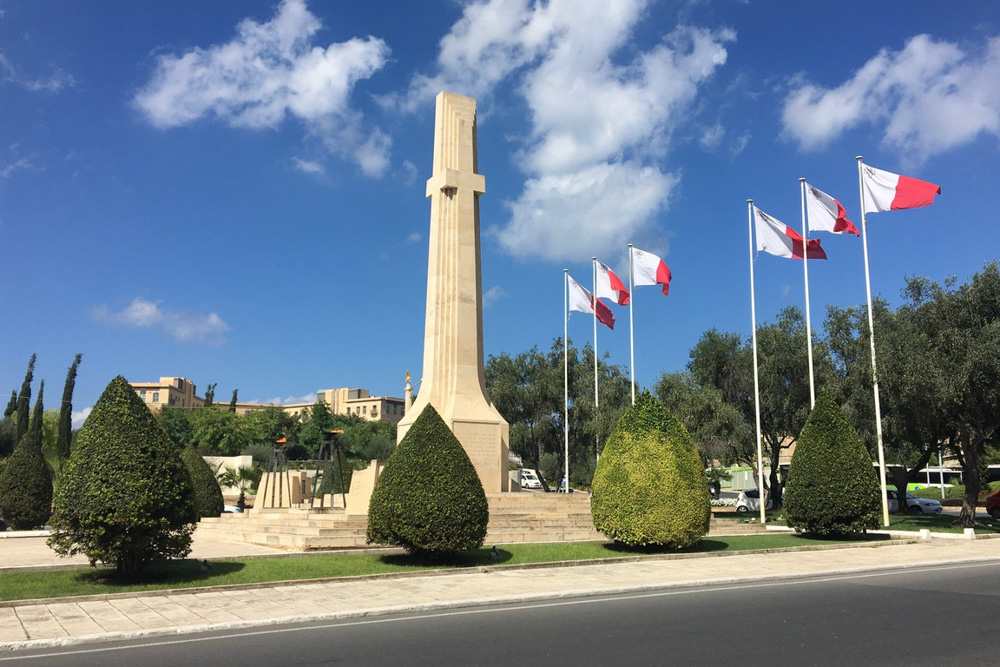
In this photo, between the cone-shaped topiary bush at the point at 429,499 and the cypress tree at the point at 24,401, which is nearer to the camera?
the cone-shaped topiary bush at the point at 429,499

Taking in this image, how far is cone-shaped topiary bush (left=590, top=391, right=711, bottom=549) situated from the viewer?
651 inches

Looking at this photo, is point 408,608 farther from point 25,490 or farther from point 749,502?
point 749,502

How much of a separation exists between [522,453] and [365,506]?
84.1ft

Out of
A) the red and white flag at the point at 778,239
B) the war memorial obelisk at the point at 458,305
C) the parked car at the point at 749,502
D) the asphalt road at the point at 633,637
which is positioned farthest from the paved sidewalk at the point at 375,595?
the parked car at the point at 749,502

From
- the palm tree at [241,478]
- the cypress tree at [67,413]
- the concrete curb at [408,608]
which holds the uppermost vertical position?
the cypress tree at [67,413]

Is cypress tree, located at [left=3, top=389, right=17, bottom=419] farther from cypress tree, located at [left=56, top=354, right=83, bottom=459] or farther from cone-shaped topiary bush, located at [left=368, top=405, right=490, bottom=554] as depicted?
cone-shaped topiary bush, located at [left=368, top=405, right=490, bottom=554]

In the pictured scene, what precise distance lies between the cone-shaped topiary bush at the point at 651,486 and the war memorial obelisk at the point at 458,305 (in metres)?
7.63

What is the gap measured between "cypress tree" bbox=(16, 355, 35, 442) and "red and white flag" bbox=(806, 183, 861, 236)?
158ft

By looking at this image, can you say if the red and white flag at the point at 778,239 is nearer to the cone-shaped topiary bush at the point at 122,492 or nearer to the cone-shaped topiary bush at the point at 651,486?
the cone-shaped topiary bush at the point at 651,486

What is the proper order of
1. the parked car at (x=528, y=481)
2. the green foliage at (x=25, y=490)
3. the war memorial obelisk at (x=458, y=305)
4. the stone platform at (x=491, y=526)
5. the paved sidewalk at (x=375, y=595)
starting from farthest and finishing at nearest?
the parked car at (x=528, y=481)
the war memorial obelisk at (x=458, y=305)
the green foliage at (x=25, y=490)
the stone platform at (x=491, y=526)
the paved sidewalk at (x=375, y=595)

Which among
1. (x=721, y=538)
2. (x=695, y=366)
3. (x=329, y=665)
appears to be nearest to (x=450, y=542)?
(x=329, y=665)

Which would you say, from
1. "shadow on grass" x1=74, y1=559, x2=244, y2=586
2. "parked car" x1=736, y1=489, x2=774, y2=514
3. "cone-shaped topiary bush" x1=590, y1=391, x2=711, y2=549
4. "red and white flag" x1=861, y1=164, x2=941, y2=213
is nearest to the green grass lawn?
"shadow on grass" x1=74, y1=559, x2=244, y2=586

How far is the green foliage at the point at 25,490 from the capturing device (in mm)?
23531

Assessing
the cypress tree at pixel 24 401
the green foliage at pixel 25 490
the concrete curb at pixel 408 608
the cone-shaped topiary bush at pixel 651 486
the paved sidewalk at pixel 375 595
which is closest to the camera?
the concrete curb at pixel 408 608
